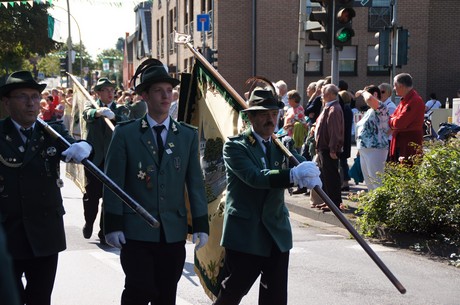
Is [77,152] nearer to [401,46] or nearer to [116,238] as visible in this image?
[116,238]

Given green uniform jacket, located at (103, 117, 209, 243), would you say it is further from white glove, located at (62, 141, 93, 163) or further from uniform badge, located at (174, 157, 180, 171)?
white glove, located at (62, 141, 93, 163)

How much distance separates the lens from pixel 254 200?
475 cm

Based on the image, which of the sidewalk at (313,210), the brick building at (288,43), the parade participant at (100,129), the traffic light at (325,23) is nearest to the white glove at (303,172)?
the parade participant at (100,129)

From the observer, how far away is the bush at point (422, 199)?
8469mm

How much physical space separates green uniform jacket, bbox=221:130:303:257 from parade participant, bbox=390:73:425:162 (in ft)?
19.3

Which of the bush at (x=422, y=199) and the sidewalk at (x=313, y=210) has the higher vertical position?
the bush at (x=422, y=199)

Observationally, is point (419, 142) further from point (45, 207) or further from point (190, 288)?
point (45, 207)

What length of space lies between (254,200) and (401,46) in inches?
446

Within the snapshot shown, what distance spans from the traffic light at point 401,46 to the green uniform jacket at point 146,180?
11.1m

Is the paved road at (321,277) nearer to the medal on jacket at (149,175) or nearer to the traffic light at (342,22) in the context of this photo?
the medal on jacket at (149,175)

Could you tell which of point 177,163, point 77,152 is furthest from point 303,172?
point 77,152

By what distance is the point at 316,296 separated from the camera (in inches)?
259

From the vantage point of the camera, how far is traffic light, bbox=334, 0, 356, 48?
12453 mm

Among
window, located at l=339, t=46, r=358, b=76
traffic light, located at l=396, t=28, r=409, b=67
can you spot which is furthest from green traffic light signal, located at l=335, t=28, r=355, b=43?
window, located at l=339, t=46, r=358, b=76
